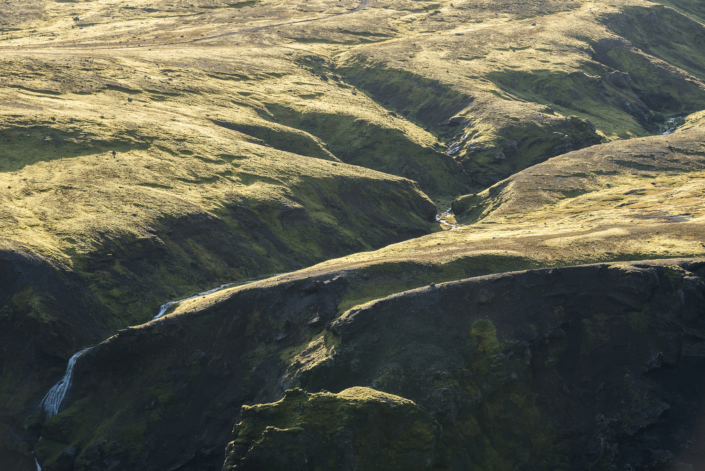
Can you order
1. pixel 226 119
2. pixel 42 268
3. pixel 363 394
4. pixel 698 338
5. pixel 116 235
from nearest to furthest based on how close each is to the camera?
pixel 363 394 → pixel 698 338 → pixel 42 268 → pixel 116 235 → pixel 226 119

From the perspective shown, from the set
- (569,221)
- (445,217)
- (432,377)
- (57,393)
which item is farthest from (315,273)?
(445,217)

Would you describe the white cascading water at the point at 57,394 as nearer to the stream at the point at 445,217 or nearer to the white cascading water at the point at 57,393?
the white cascading water at the point at 57,393

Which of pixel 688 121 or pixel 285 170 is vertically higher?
pixel 285 170

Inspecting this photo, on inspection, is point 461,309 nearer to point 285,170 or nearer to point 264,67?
point 285,170

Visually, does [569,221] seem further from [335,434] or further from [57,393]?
[57,393]

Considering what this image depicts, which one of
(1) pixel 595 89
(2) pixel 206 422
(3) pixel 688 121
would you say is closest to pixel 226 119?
(2) pixel 206 422

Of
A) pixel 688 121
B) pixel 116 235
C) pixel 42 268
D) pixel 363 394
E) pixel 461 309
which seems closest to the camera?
pixel 363 394
